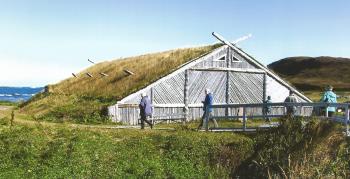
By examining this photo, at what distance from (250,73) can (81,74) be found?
15235 millimetres

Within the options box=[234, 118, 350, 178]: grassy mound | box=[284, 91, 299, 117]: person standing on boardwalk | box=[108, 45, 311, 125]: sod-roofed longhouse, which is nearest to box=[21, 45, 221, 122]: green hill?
box=[108, 45, 311, 125]: sod-roofed longhouse

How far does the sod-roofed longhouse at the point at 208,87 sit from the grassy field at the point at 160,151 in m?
9.93

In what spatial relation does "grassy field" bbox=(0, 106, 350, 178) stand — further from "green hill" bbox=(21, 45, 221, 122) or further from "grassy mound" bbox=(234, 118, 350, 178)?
"green hill" bbox=(21, 45, 221, 122)

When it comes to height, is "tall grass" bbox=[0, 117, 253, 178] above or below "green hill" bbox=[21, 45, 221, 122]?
below

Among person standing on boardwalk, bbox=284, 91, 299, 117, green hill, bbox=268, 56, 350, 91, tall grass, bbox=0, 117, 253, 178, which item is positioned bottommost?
tall grass, bbox=0, 117, 253, 178

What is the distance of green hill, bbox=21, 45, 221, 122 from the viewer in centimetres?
3266

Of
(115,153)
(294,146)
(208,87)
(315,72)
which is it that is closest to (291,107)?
(294,146)

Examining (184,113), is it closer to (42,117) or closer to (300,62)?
(42,117)

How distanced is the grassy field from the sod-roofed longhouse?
993 cm

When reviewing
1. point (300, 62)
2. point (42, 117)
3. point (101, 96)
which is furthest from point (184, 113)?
point (300, 62)

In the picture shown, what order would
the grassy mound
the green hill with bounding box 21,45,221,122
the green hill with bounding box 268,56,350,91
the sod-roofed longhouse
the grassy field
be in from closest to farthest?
the grassy mound → the grassy field → the green hill with bounding box 21,45,221,122 → the sod-roofed longhouse → the green hill with bounding box 268,56,350,91

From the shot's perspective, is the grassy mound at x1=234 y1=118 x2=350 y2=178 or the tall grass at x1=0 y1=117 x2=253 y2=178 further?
the tall grass at x1=0 y1=117 x2=253 y2=178

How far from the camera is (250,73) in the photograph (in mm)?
37438

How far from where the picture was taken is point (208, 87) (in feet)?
117
